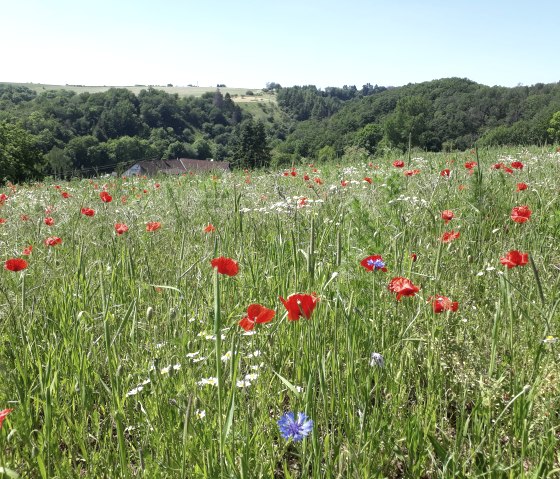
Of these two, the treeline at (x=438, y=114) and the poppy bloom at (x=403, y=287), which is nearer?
the poppy bloom at (x=403, y=287)

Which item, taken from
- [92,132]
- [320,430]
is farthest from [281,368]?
[92,132]

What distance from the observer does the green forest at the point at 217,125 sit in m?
48.8

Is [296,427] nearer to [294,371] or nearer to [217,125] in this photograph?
[294,371]

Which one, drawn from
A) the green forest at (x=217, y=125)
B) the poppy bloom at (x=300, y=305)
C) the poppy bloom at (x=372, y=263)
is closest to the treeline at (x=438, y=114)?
the green forest at (x=217, y=125)

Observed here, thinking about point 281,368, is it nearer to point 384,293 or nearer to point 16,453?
point 384,293

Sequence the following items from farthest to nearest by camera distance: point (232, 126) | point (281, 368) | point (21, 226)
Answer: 1. point (232, 126)
2. point (21, 226)
3. point (281, 368)

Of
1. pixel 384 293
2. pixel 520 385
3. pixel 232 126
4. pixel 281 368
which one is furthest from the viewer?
pixel 232 126

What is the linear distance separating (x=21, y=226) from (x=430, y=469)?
3.69 meters

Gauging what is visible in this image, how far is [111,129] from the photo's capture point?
99562 millimetres

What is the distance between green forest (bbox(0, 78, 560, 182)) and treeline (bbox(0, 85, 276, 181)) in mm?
186

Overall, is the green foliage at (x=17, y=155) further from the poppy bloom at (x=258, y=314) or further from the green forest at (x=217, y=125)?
the poppy bloom at (x=258, y=314)

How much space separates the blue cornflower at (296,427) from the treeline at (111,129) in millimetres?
43518

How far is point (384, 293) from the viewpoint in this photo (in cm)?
229

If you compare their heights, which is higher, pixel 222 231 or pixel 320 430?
pixel 222 231
